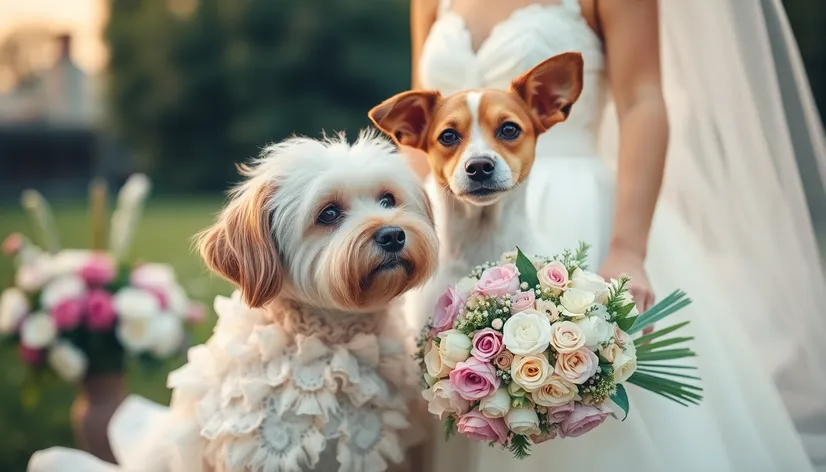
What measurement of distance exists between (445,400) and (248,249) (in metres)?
0.63

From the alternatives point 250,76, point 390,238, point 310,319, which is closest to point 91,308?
point 310,319

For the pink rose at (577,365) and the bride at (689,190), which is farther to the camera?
the bride at (689,190)

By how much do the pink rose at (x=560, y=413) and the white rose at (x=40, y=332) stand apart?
2.60m

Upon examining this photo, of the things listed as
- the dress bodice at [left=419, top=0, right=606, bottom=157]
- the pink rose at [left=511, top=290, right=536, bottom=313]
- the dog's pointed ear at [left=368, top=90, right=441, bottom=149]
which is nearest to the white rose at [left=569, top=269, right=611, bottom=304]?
the pink rose at [left=511, top=290, right=536, bottom=313]

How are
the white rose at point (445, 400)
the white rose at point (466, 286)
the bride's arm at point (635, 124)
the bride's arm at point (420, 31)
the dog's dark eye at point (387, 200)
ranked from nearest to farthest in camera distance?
the white rose at point (445, 400) → the white rose at point (466, 286) → the dog's dark eye at point (387, 200) → the bride's arm at point (635, 124) → the bride's arm at point (420, 31)

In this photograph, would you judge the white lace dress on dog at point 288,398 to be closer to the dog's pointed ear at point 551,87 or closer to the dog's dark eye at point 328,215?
the dog's dark eye at point 328,215

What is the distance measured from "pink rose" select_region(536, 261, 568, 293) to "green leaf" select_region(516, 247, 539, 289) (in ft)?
0.06

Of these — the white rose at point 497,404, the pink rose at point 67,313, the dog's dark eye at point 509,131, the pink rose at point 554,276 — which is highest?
the dog's dark eye at point 509,131

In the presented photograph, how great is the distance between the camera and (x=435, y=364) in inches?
78.4

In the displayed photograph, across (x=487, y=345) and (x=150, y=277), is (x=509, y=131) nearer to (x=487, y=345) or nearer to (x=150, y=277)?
(x=487, y=345)

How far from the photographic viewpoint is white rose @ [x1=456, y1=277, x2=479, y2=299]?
2.05 m

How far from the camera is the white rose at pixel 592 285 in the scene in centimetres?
196

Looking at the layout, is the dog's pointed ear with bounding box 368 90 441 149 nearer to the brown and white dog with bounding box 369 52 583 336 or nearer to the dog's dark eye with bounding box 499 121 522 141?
the brown and white dog with bounding box 369 52 583 336

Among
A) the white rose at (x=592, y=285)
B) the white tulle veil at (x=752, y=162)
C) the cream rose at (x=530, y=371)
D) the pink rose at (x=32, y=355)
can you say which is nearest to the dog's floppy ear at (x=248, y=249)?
the cream rose at (x=530, y=371)
